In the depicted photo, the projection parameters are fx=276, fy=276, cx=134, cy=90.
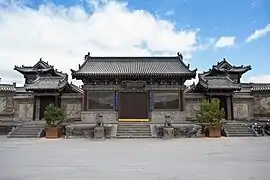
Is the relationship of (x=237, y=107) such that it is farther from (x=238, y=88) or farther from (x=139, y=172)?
(x=139, y=172)

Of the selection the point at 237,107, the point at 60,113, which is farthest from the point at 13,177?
the point at 237,107

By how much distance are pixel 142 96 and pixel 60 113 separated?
23.4 feet

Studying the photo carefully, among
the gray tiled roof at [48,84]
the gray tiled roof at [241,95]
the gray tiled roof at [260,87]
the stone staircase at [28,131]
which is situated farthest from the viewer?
the gray tiled roof at [260,87]

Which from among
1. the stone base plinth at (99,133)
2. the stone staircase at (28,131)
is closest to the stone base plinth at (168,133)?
the stone base plinth at (99,133)

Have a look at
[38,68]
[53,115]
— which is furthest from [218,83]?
[38,68]

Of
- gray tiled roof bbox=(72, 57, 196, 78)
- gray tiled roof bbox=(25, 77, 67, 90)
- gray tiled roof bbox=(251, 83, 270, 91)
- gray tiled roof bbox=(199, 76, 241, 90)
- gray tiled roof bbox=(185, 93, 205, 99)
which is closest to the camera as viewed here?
gray tiled roof bbox=(72, 57, 196, 78)

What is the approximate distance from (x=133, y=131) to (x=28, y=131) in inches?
275

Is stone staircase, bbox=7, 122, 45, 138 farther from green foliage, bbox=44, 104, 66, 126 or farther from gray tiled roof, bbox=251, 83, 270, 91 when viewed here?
gray tiled roof, bbox=251, 83, 270, 91

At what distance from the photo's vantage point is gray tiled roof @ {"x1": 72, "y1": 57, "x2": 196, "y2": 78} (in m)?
21.0

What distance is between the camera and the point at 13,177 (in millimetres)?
5141

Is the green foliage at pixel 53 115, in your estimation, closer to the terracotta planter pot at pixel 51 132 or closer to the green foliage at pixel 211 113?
the terracotta planter pot at pixel 51 132

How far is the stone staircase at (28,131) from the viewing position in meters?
17.4

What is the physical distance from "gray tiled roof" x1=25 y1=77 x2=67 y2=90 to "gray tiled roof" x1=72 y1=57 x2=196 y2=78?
225cm

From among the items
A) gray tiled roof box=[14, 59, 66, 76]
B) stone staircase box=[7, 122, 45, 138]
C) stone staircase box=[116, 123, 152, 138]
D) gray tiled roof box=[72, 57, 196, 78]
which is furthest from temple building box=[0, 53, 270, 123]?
stone staircase box=[7, 122, 45, 138]
